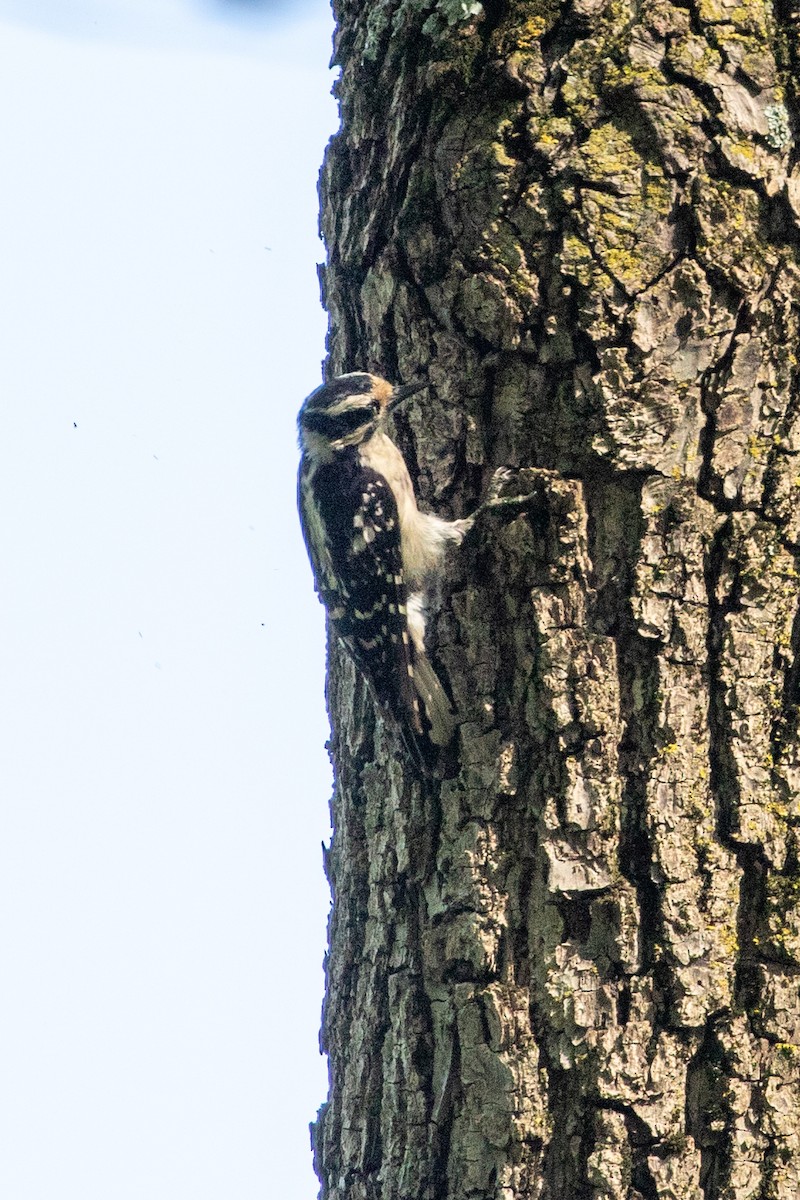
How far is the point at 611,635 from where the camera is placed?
292cm

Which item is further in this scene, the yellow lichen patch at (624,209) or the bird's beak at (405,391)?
the bird's beak at (405,391)

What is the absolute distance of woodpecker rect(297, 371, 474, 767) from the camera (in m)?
3.37

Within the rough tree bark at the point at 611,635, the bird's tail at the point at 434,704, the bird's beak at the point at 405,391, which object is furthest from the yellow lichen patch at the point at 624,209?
the bird's tail at the point at 434,704

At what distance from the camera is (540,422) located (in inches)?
123

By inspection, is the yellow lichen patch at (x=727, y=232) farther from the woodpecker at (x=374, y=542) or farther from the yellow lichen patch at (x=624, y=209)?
the woodpecker at (x=374, y=542)

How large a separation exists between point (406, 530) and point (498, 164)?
123 cm

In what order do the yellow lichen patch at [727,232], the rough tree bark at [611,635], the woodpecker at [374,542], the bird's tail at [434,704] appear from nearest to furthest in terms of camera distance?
1. the rough tree bark at [611,635]
2. the yellow lichen patch at [727,232]
3. the bird's tail at [434,704]
4. the woodpecker at [374,542]

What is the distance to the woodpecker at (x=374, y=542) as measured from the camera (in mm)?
3373

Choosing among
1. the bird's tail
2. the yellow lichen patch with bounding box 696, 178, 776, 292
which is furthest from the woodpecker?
the yellow lichen patch with bounding box 696, 178, 776, 292

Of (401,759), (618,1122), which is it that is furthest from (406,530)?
(618,1122)

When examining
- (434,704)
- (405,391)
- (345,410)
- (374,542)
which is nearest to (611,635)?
(434,704)

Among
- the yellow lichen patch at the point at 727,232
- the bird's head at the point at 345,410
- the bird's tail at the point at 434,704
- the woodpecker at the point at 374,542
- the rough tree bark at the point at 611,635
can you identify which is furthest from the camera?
the bird's head at the point at 345,410

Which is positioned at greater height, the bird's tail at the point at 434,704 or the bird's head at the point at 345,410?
the bird's head at the point at 345,410

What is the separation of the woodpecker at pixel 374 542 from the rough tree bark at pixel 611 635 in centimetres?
16
